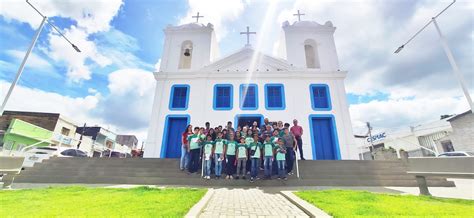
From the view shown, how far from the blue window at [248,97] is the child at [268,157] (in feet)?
19.1

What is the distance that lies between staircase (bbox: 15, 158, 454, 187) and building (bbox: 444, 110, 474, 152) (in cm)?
1338

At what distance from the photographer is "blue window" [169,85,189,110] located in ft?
44.4

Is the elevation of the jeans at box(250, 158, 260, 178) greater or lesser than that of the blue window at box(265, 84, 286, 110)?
lesser

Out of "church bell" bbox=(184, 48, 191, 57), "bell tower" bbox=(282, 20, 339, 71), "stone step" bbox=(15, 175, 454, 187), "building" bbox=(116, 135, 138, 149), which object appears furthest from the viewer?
"building" bbox=(116, 135, 138, 149)

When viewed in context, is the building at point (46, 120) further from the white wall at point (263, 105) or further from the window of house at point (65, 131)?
the white wall at point (263, 105)

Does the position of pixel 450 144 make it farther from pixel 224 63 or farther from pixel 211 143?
pixel 211 143

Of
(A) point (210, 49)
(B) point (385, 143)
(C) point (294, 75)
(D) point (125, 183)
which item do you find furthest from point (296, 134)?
(B) point (385, 143)

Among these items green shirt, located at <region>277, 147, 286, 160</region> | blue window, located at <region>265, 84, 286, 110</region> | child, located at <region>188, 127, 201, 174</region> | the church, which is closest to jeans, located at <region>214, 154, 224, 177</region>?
child, located at <region>188, 127, 201, 174</region>

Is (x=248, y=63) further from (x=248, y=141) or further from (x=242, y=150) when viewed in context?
(x=242, y=150)

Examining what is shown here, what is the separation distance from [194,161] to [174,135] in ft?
16.8

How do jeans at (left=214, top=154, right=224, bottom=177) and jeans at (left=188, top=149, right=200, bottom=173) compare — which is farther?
jeans at (left=188, top=149, right=200, bottom=173)

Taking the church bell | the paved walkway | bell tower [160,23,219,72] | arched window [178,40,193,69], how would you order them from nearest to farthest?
the paved walkway
bell tower [160,23,219,72]
the church bell
arched window [178,40,193,69]

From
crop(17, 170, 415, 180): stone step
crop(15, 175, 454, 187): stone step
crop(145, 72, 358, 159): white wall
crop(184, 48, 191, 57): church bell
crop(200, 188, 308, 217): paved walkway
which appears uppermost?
crop(184, 48, 191, 57): church bell

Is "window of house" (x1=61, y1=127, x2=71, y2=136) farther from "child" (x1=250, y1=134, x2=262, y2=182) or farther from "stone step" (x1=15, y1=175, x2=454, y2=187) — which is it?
"child" (x1=250, y1=134, x2=262, y2=182)
